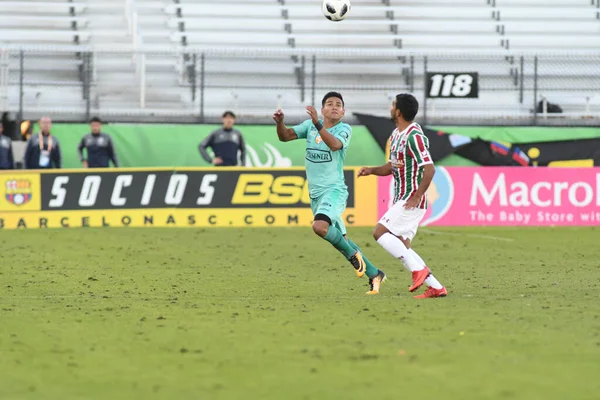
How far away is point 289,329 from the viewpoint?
26.0 ft

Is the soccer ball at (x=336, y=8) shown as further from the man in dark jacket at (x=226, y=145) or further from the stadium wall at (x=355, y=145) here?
the stadium wall at (x=355, y=145)

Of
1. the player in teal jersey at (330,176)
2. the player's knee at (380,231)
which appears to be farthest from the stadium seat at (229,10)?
the player's knee at (380,231)

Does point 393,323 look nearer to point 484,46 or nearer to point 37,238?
point 37,238

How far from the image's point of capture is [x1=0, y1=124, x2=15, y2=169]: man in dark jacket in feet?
72.4

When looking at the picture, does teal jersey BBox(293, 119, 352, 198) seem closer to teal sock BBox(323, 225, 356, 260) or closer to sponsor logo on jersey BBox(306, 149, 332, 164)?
sponsor logo on jersey BBox(306, 149, 332, 164)

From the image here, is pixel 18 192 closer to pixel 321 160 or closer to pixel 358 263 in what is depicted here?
pixel 321 160

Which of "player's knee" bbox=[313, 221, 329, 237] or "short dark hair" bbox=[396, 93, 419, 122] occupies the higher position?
"short dark hair" bbox=[396, 93, 419, 122]

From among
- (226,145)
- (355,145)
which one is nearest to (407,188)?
(226,145)

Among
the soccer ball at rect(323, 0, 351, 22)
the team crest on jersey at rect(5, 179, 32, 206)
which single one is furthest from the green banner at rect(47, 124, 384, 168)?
the soccer ball at rect(323, 0, 351, 22)

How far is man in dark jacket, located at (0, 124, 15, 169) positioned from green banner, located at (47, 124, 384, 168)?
119 centimetres

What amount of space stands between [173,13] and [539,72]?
8.75 m

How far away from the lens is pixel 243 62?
24.8 meters

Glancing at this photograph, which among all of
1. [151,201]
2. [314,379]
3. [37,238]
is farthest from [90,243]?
[314,379]

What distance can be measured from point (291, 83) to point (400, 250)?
15144 millimetres
